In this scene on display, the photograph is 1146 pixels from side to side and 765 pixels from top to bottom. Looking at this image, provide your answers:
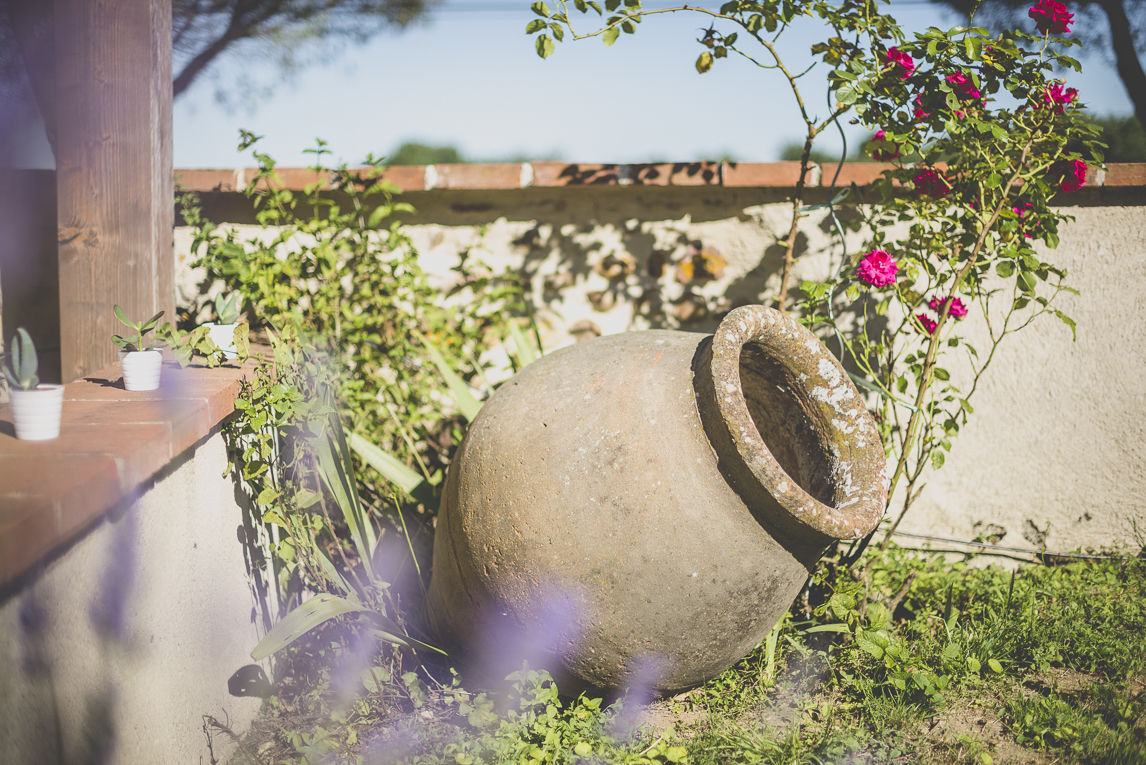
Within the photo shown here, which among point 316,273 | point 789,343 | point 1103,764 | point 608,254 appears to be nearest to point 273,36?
point 316,273

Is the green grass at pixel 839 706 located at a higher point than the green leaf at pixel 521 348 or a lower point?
lower

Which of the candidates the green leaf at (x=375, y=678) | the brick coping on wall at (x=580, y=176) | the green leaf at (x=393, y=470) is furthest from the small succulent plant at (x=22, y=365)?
the brick coping on wall at (x=580, y=176)

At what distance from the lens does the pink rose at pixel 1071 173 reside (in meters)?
2.14

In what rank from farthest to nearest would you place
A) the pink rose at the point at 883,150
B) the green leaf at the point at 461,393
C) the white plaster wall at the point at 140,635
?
the green leaf at the point at 461,393
the pink rose at the point at 883,150
the white plaster wall at the point at 140,635

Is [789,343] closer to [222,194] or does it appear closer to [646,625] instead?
[646,625]

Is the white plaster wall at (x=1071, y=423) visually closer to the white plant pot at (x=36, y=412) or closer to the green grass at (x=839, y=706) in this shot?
the green grass at (x=839, y=706)

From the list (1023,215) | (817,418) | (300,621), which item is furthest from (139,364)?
(1023,215)

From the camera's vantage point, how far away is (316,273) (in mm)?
2684

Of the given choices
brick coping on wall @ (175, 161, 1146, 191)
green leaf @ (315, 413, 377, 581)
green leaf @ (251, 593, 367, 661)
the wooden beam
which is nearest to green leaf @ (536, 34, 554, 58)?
brick coping on wall @ (175, 161, 1146, 191)

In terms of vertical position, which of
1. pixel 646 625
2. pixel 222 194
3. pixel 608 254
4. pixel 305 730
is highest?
pixel 222 194

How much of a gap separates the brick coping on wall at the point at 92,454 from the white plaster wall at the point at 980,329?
1480 mm

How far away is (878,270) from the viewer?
215cm

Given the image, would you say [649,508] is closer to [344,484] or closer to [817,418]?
[817,418]

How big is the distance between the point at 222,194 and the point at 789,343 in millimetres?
2481
